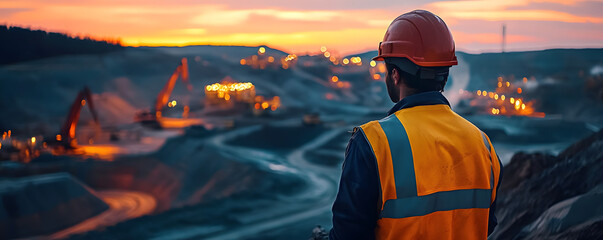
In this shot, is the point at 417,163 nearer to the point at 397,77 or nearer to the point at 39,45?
the point at 397,77

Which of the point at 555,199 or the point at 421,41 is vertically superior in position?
the point at 421,41

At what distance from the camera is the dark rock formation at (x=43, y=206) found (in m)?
23.9

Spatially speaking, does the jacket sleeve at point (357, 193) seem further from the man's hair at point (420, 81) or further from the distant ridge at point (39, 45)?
the distant ridge at point (39, 45)

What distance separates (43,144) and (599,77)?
2520 inches

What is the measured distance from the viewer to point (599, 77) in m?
65.1

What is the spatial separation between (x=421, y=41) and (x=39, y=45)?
96.0 meters

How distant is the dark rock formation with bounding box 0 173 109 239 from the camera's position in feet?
78.5

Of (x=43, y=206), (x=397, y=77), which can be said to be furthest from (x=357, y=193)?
(x=43, y=206)

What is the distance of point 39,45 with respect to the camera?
284 ft

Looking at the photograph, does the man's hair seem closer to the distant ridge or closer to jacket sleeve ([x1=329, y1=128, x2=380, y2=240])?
jacket sleeve ([x1=329, y1=128, x2=380, y2=240])

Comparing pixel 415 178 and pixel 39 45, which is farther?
pixel 39 45

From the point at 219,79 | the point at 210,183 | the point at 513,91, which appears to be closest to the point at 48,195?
the point at 210,183

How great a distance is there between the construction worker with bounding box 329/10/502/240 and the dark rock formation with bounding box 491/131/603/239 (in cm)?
434

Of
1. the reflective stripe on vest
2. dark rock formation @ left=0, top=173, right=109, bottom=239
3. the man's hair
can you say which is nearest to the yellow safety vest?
the reflective stripe on vest
